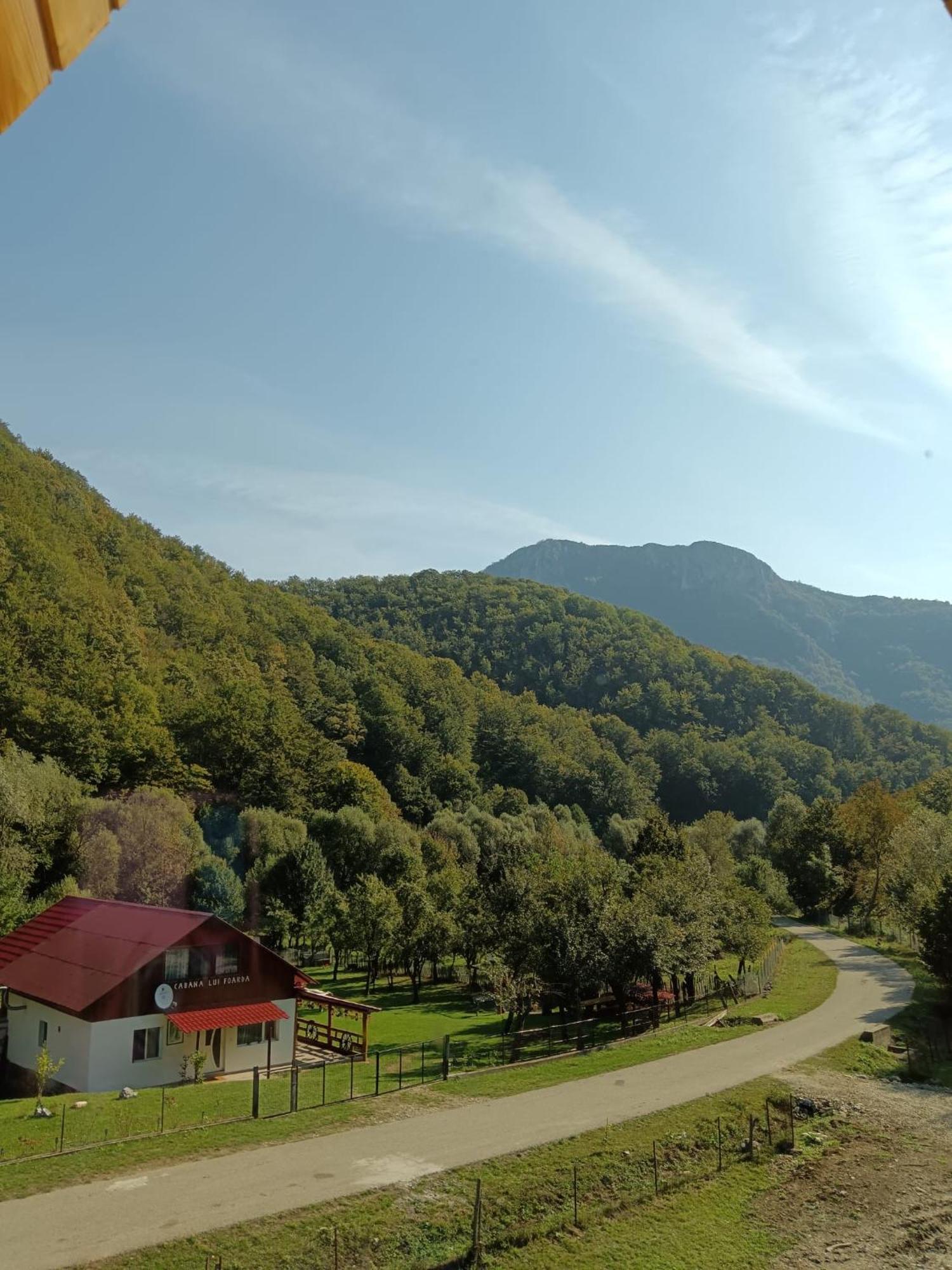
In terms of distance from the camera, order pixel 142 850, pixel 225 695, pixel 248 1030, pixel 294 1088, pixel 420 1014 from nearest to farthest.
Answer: pixel 294 1088 → pixel 248 1030 → pixel 420 1014 → pixel 142 850 → pixel 225 695

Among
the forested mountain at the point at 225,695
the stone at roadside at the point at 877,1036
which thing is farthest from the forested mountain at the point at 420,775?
the stone at roadside at the point at 877,1036

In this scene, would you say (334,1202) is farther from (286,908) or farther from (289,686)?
(289,686)

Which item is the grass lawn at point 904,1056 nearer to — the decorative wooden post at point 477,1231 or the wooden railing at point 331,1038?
the decorative wooden post at point 477,1231

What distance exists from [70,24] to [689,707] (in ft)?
563

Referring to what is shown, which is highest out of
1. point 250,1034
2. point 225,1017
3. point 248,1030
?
point 225,1017

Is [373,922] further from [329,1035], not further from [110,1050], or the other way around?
[110,1050]

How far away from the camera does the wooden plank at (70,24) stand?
137 cm

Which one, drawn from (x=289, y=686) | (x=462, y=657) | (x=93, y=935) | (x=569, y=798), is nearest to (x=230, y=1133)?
(x=93, y=935)

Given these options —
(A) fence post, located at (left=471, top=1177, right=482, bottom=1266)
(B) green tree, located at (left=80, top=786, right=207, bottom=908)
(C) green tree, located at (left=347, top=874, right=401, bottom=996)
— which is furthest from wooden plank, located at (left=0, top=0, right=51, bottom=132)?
(B) green tree, located at (left=80, top=786, right=207, bottom=908)

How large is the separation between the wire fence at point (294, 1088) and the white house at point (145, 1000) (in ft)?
4.19

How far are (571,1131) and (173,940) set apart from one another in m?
16.1

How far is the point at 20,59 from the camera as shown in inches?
54.4

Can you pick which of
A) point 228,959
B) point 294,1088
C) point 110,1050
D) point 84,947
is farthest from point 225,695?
point 294,1088

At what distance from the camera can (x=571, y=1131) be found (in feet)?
70.4
